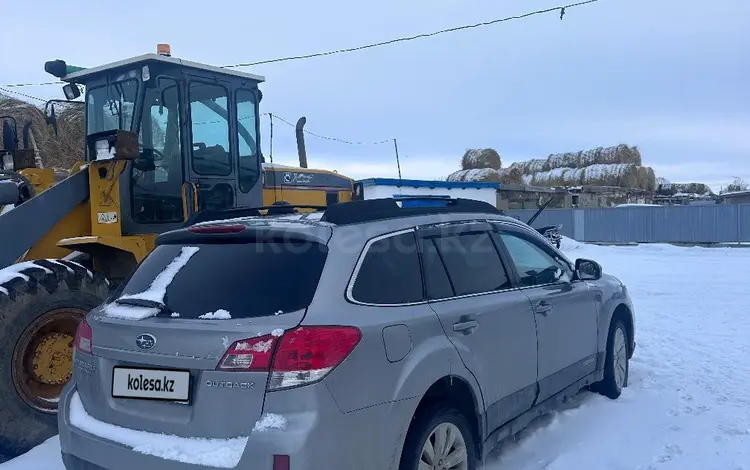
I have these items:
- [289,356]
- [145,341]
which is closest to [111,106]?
[145,341]

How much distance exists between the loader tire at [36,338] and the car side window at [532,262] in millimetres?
3208

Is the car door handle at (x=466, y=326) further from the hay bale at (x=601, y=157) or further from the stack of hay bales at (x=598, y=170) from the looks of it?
the hay bale at (x=601, y=157)

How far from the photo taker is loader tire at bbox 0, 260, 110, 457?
4.53 m

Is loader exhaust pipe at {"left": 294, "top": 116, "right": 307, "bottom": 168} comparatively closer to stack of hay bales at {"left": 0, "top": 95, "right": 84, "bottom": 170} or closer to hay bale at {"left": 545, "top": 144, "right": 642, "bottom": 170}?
stack of hay bales at {"left": 0, "top": 95, "right": 84, "bottom": 170}

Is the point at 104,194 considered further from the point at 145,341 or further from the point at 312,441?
the point at 312,441

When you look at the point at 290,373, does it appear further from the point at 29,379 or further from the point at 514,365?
the point at 29,379

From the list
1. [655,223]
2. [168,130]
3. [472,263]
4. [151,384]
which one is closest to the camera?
[151,384]

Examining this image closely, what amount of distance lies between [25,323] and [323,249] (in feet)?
9.10

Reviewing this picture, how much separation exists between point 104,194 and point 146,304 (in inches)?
125

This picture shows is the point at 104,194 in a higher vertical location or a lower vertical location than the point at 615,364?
higher

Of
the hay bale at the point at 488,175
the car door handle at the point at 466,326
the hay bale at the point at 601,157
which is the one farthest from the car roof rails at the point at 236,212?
the hay bale at the point at 601,157

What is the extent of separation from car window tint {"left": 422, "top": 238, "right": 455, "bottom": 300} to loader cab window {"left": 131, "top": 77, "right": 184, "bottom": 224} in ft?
11.3

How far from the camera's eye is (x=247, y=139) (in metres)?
6.93

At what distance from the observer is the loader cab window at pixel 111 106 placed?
245 inches
